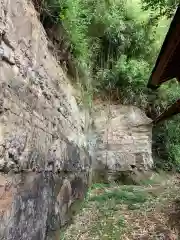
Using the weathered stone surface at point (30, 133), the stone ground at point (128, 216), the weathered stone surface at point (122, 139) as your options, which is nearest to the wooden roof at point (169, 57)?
the weathered stone surface at point (30, 133)

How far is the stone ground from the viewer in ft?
14.2

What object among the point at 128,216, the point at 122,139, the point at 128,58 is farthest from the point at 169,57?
the point at 128,58

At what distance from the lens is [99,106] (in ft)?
27.5

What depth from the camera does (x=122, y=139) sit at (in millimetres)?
8305

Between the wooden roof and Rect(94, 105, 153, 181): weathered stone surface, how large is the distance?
3.63 m

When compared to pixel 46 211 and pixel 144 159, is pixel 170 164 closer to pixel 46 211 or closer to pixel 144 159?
pixel 144 159

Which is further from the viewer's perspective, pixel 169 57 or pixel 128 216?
pixel 128 216

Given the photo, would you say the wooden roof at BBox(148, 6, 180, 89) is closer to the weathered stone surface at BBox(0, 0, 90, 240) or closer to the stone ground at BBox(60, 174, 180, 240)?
the weathered stone surface at BBox(0, 0, 90, 240)

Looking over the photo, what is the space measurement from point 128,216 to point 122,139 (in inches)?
134

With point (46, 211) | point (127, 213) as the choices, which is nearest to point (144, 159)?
point (127, 213)

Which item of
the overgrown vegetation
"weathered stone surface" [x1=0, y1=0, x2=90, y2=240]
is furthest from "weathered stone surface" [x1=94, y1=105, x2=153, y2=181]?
"weathered stone surface" [x1=0, y1=0, x2=90, y2=240]

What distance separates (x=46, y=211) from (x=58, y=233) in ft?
2.36

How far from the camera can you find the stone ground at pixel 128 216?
4.32 metres

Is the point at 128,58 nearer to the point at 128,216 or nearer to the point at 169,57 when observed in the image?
the point at 128,216
